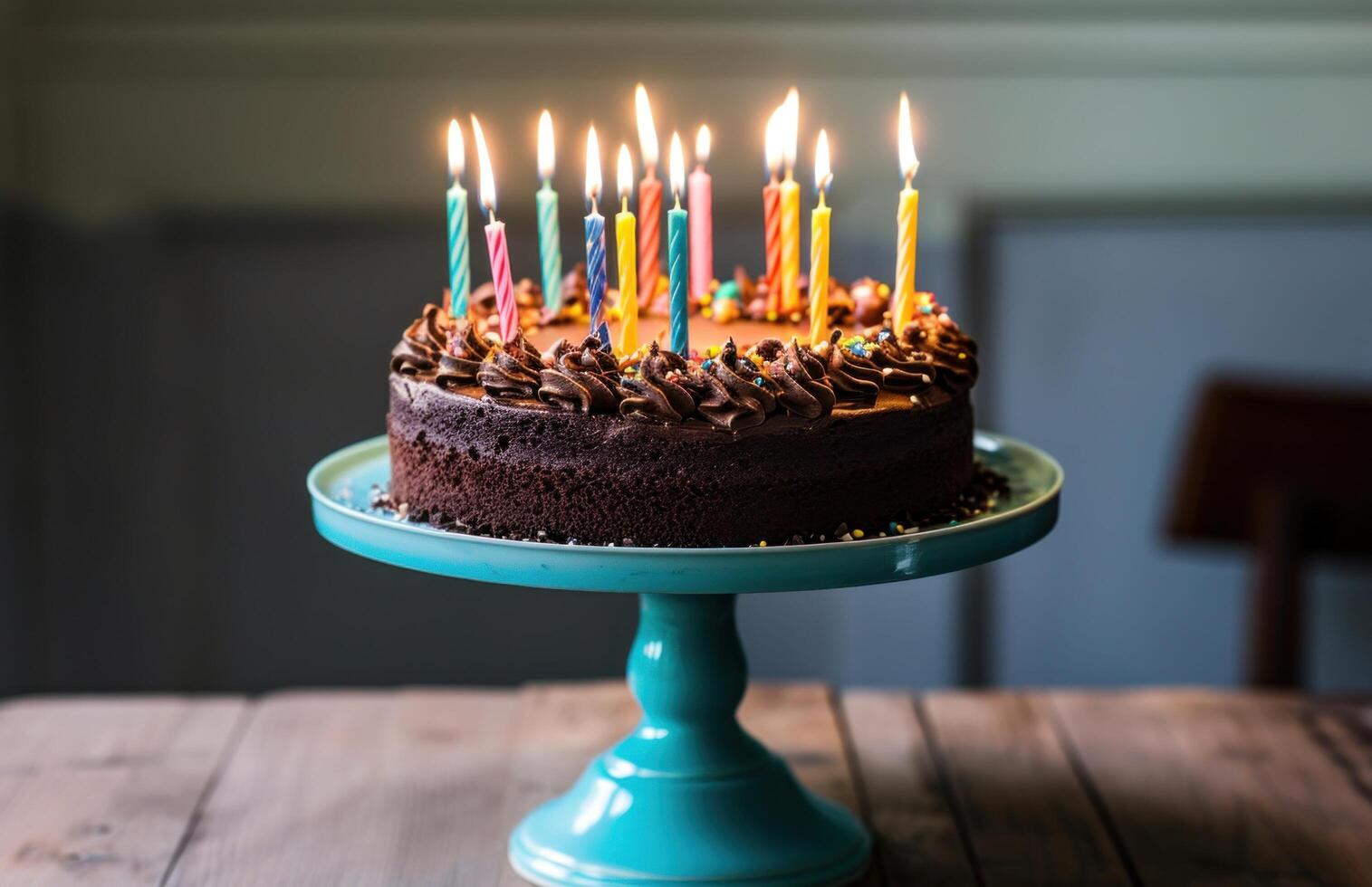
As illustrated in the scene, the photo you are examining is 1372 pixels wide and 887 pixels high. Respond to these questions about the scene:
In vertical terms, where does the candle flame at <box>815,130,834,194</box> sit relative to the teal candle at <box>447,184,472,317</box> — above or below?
above

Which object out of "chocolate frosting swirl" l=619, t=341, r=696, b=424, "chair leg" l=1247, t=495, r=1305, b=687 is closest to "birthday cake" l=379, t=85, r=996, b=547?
"chocolate frosting swirl" l=619, t=341, r=696, b=424

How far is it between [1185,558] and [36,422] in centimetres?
208

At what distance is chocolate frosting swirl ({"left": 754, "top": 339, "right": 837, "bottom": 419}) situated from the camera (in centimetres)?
128

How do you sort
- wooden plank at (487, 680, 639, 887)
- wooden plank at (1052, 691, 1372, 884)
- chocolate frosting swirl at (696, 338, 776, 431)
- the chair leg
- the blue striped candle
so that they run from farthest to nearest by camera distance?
1. the chair leg
2. wooden plank at (487, 680, 639, 887)
3. wooden plank at (1052, 691, 1372, 884)
4. the blue striped candle
5. chocolate frosting swirl at (696, 338, 776, 431)

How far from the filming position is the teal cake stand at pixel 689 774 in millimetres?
1326

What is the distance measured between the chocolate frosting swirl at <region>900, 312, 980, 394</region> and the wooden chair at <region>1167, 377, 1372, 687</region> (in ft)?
3.92

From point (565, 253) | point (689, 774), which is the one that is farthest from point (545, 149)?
point (565, 253)

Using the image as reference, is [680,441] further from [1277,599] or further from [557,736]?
[1277,599]

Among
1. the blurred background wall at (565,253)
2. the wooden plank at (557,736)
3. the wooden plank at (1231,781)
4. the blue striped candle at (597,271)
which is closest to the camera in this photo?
the blue striped candle at (597,271)

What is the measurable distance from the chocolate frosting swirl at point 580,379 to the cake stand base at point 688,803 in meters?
0.25

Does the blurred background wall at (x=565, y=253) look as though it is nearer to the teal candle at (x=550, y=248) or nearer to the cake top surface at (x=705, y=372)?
the teal candle at (x=550, y=248)

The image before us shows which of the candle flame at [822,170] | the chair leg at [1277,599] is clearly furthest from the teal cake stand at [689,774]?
the chair leg at [1277,599]

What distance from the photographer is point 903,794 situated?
5.32 feet

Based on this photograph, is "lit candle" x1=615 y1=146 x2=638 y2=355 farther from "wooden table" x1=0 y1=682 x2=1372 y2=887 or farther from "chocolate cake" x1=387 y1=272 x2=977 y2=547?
"wooden table" x1=0 y1=682 x2=1372 y2=887
